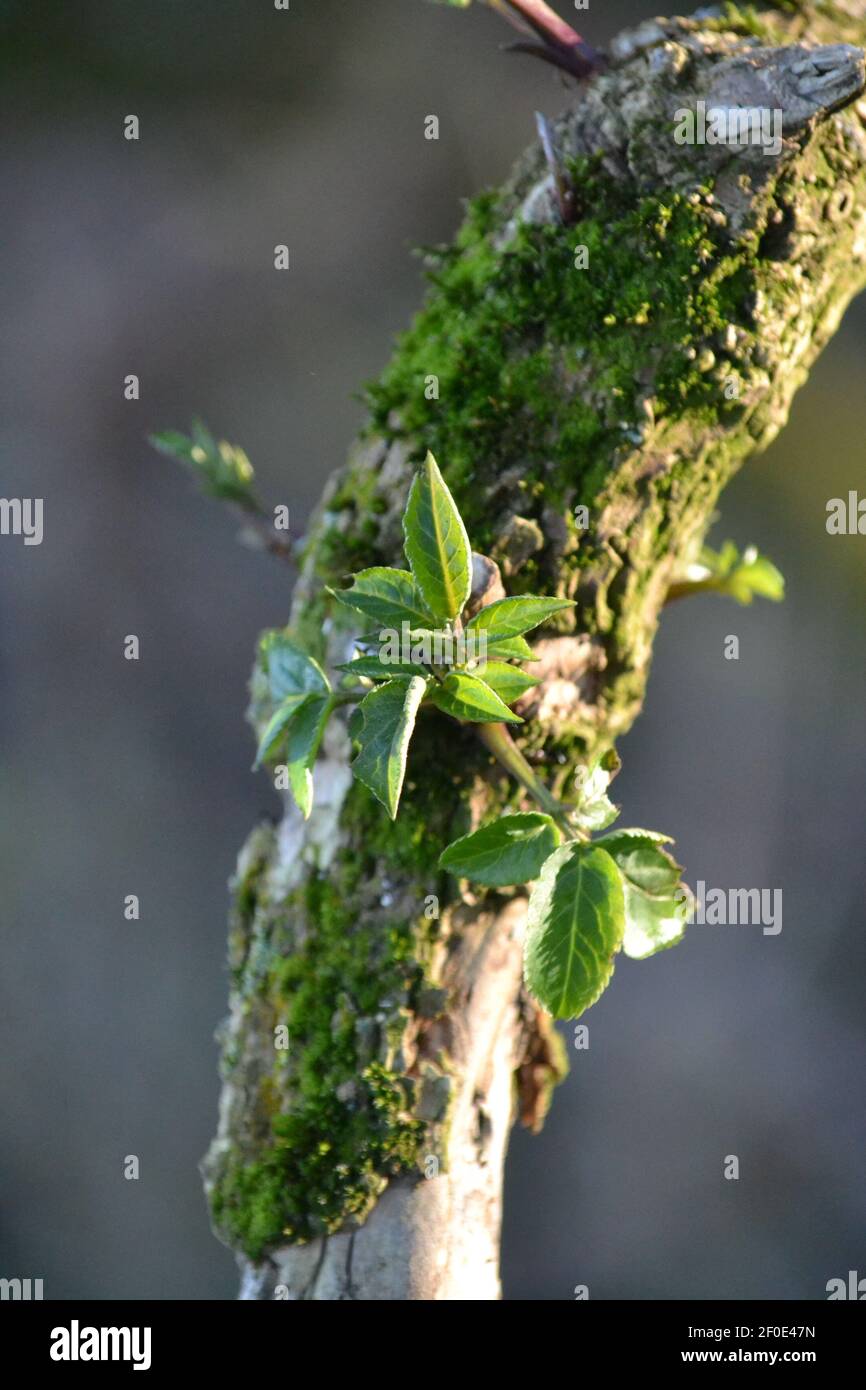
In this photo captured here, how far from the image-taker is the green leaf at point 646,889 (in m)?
0.62

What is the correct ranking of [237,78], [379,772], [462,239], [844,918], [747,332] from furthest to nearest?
[844,918]
[237,78]
[462,239]
[747,332]
[379,772]

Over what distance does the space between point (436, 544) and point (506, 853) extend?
0.18 meters

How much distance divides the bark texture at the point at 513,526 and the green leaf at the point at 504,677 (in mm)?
110

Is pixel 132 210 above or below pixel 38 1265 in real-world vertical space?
above

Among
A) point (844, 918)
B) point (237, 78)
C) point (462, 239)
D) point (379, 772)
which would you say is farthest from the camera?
point (844, 918)

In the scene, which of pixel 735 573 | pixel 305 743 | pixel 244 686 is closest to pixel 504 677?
pixel 305 743

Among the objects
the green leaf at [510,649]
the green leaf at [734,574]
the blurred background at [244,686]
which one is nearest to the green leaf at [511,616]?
the green leaf at [510,649]

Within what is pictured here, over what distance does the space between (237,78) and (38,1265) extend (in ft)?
6.78

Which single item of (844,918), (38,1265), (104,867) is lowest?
(38,1265)

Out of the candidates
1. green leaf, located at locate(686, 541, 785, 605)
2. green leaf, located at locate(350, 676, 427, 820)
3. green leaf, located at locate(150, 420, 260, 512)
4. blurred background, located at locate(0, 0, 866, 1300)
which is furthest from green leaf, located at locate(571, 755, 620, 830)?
blurred background, located at locate(0, 0, 866, 1300)

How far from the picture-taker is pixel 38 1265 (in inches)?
77.2

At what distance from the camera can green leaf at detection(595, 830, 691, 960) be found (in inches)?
24.5

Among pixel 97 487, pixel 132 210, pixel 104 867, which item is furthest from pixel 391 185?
pixel 104 867
